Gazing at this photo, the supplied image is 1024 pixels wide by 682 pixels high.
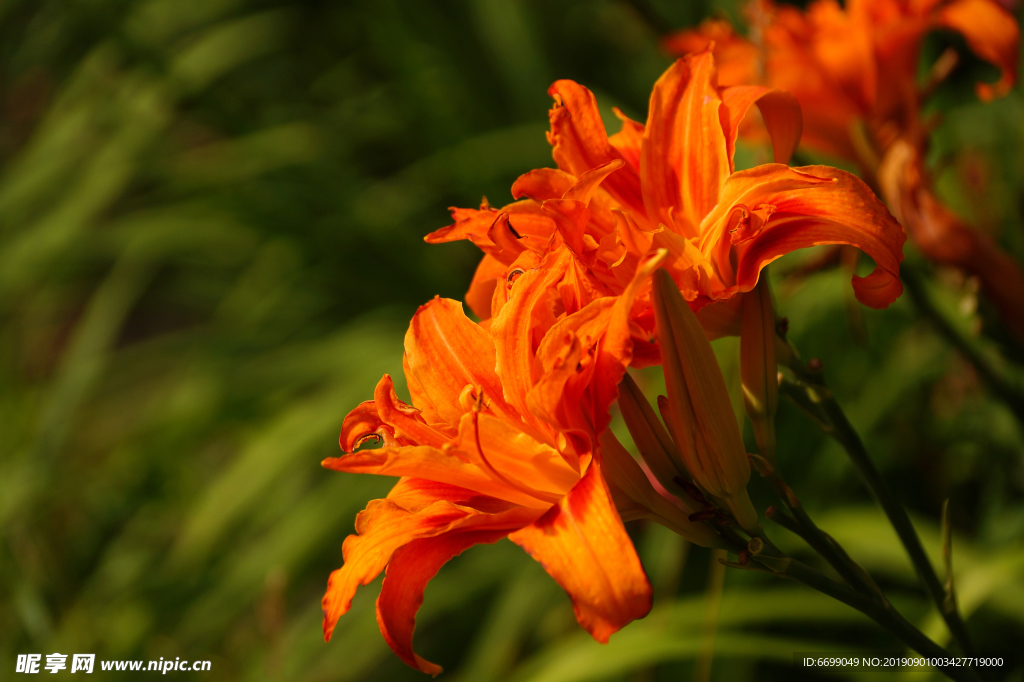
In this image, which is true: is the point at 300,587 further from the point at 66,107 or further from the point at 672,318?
the point at 66,107

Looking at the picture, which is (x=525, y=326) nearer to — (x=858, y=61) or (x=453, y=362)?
(x=453, y=362)

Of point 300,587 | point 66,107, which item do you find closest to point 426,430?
point 300,587

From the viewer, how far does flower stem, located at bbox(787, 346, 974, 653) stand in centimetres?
44

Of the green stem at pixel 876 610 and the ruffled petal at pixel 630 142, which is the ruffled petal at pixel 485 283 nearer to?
the ruffled petal at pixel 630 142

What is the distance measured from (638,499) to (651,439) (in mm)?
A: 36

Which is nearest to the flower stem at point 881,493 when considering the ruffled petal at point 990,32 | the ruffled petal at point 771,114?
the ruffled petal at point 771,114

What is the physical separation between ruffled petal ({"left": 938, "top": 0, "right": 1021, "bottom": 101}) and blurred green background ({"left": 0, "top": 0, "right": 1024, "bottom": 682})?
0.12 meters

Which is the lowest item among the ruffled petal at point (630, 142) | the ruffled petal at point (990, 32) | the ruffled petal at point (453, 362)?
the ruffled petal at point (453, 362)

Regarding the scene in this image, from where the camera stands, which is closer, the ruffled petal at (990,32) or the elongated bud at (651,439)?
the elongated bud at (651,439)

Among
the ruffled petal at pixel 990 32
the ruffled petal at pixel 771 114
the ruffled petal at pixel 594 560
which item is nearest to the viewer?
the ruffled petal at pixel 594 560

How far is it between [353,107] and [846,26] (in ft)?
4.85

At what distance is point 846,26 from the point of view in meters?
0.70

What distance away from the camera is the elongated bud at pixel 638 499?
401 mm

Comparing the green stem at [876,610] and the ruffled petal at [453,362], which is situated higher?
the ruffled petal at [453,362]
